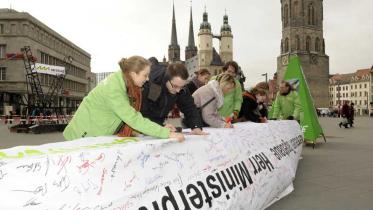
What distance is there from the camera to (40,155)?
244cm

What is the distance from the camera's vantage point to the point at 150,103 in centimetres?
471

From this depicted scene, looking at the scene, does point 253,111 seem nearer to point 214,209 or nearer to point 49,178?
point 214,209

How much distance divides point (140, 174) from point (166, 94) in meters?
1.90

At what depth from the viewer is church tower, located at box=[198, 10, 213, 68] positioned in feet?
454

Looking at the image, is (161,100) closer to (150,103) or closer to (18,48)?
(150,103)

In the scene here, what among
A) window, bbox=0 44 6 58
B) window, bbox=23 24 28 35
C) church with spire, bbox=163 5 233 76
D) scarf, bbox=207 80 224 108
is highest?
church with spire, bbox=163 5 233 76

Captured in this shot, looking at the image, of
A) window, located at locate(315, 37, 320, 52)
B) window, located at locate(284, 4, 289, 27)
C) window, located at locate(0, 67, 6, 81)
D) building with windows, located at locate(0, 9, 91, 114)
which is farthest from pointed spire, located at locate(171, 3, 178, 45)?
window, located at locate(0, 67, 6, 81)

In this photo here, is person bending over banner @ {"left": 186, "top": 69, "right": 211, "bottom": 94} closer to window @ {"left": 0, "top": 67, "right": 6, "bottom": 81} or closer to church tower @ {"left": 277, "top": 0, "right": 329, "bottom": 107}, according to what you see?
window @ {"left": 0, "top": 67, "right": 6, "bottom": 81}

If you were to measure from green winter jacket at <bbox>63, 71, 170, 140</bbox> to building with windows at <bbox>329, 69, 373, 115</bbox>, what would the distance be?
371 feet

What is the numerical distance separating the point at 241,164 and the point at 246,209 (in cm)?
55

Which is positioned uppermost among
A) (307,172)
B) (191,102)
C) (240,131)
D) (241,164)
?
(191,102)

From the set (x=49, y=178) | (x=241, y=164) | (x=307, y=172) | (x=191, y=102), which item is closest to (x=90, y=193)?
(x=49, y=178)

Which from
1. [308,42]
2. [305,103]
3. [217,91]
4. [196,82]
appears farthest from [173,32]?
[217,91]

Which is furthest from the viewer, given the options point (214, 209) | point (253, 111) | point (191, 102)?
point (253, 111)
